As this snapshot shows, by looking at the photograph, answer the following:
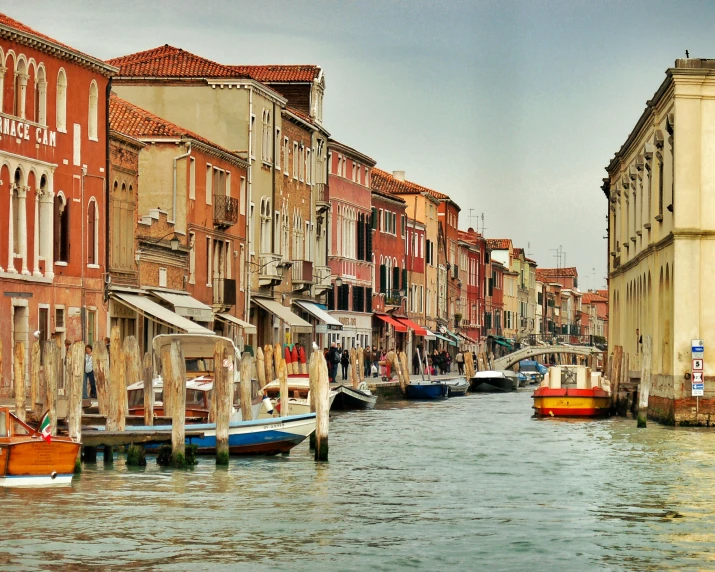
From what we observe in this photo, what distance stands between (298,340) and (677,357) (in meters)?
26.9

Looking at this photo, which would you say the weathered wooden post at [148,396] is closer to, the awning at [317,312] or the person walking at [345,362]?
the awning at [317,312]

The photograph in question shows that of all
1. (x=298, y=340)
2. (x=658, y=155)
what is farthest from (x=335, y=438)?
(x=298, y=340)

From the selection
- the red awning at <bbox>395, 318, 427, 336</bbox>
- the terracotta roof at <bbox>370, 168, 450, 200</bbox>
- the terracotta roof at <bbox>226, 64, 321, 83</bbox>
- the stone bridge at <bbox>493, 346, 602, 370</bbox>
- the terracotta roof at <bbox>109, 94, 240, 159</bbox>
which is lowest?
the stone bridge at <bbox>493, 346, 602, 370</bbox>

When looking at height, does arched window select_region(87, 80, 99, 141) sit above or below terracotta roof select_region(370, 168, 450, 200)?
below

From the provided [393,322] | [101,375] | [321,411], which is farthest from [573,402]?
[393,322]

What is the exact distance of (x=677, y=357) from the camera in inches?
1539

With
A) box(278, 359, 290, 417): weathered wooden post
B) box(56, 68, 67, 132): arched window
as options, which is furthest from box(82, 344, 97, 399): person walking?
box(56, 68, 67, 132): arched window

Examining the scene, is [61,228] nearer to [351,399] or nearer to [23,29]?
[23,29]

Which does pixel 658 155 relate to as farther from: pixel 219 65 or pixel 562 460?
pixel 219 65

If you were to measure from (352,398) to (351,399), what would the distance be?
0.18ft

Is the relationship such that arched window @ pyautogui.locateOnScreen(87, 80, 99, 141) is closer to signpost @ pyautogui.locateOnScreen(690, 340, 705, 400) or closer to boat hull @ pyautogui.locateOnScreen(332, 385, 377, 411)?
boat hull @ pyautogui.locateOnScreen(332, 385, 377, 411)

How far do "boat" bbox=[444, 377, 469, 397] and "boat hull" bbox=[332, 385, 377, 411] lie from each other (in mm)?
16515

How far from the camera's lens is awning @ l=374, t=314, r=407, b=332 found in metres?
81.7

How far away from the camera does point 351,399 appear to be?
51875 mm
